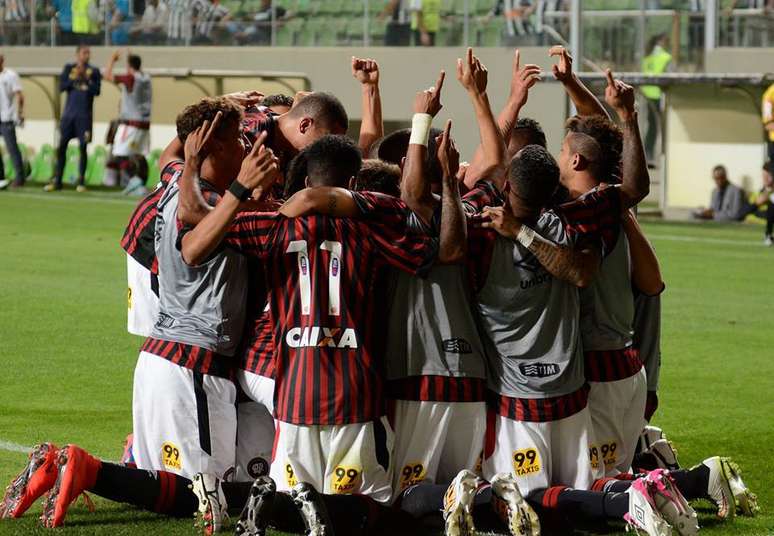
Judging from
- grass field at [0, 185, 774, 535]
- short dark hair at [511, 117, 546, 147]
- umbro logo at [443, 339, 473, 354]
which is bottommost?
grass field at [0, 185, 774, 535]

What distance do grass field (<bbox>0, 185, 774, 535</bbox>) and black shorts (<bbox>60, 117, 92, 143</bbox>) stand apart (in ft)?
17.9

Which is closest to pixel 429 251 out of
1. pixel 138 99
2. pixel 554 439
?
pixel 554 439

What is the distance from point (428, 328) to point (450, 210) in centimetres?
48

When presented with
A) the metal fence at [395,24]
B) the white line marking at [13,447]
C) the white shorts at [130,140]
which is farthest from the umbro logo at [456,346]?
the white shorts at [130,140]

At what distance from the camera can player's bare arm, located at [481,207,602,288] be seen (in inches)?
220

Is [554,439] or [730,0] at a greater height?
[730,0]

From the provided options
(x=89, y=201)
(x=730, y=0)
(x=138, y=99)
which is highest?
(x=730, y=0)

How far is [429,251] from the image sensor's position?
5477 mm

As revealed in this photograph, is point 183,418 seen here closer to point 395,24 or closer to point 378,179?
point 378,179

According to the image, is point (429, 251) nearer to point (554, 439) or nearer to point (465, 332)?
point (465, 332)

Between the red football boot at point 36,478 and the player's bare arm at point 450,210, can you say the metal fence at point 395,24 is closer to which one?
the player's bare arm at point 450,210

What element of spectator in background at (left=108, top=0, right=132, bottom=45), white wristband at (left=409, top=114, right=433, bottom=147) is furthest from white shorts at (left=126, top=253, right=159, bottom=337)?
spectator in background at (left=108, top=0, right=132, bottom=45)

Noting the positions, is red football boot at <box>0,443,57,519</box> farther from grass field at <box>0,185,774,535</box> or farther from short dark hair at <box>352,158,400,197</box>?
short dark hair at <box>352,158,400,197</box>

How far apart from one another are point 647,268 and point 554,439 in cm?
89
